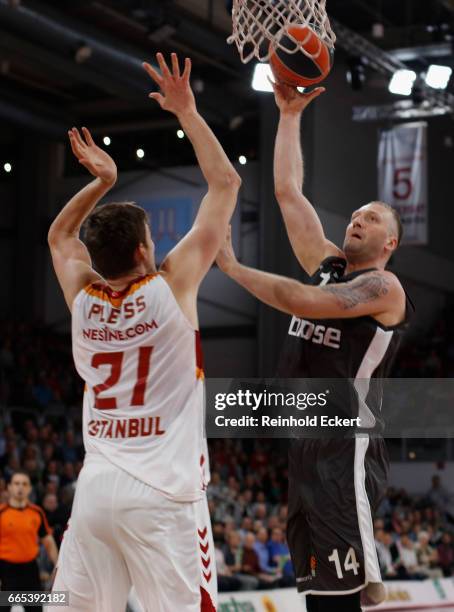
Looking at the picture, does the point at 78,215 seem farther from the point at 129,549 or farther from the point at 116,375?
the point at 129,549

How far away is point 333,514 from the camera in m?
4.60

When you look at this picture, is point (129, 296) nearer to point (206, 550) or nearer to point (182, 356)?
point (182, 356)

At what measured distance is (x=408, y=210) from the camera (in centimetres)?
1780

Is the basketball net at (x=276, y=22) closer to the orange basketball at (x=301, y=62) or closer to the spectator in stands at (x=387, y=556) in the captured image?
the orange basketball at (x=301, y=62)

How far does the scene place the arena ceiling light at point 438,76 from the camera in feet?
53.2

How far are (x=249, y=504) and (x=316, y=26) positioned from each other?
1254 centimetres

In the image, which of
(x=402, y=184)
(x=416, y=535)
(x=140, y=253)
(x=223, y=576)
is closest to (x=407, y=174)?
(x=402, y=184)

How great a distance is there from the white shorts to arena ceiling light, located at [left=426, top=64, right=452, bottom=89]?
538 inches

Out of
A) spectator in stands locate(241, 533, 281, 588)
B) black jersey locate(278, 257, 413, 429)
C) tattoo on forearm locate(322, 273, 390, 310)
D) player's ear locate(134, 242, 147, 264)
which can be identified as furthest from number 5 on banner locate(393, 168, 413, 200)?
player's ear locate(134, 242, 147, 264)

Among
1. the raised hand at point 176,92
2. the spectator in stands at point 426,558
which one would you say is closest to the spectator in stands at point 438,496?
the spectator in stands at point 426,558

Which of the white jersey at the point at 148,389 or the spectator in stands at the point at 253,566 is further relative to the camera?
the spectator in stands at the point at 253,566

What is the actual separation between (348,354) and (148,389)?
49.4 inches

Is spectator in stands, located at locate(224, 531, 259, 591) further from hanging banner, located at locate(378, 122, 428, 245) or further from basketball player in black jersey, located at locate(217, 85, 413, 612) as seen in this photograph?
basketball player in black jersey, located at locate(217, 85, 413, 612)

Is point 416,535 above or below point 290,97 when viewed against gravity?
below
